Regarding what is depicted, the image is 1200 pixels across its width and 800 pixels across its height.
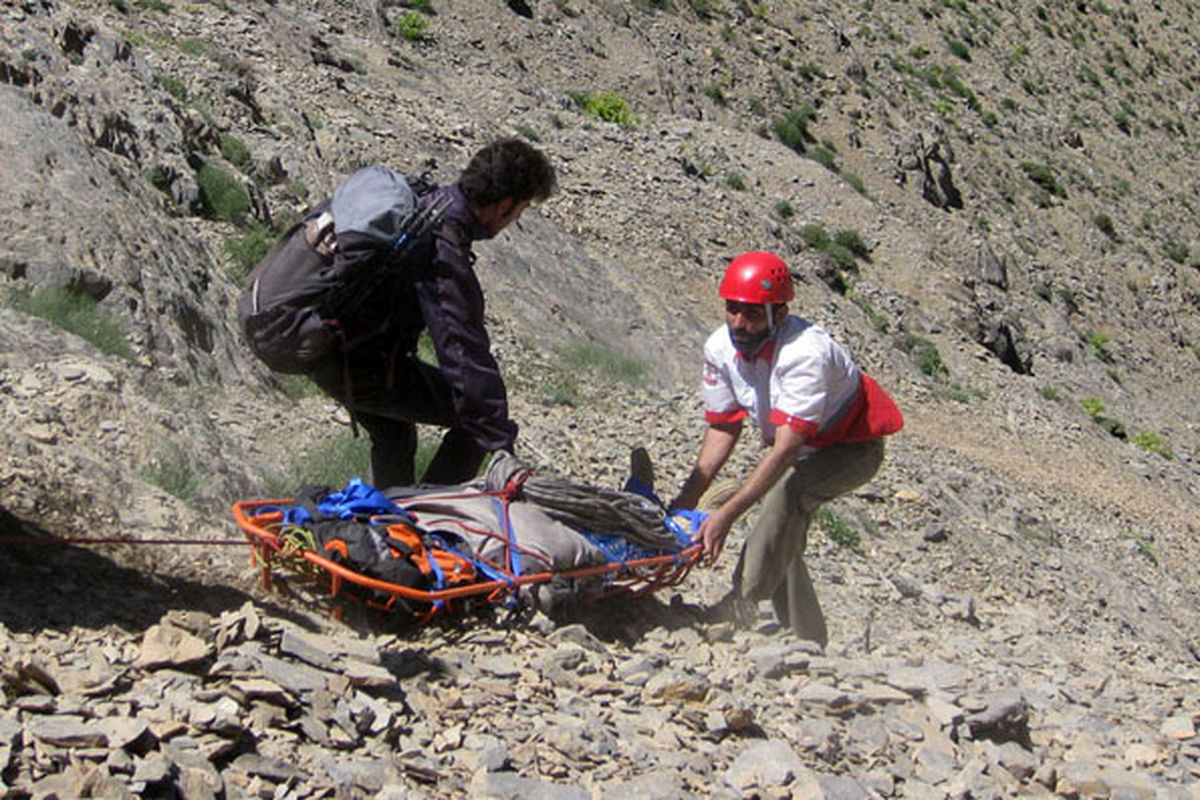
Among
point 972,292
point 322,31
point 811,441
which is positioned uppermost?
point 811,441

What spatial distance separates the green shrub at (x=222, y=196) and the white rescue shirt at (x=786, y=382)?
5879 millimetres

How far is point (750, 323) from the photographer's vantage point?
18.2 feet

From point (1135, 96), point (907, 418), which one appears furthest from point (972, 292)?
point (1135, 96)

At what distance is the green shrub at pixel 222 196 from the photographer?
1062 centimetres

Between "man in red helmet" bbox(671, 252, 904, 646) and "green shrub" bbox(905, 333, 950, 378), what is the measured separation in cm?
1235

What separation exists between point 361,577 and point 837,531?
552 centimetres

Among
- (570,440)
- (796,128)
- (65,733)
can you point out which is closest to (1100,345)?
(796,128)

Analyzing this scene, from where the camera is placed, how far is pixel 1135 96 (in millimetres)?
41969

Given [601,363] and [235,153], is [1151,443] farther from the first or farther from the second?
[235,153]

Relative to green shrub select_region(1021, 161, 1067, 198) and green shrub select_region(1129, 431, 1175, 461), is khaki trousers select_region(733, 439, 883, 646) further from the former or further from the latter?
green shrub select_region(1021, 161, 1067, 198)

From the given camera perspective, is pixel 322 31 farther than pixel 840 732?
Yes

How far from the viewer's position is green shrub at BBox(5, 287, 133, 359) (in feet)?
22.5

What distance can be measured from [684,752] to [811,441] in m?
1.81

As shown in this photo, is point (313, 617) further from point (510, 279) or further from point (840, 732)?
point (510, 279)
